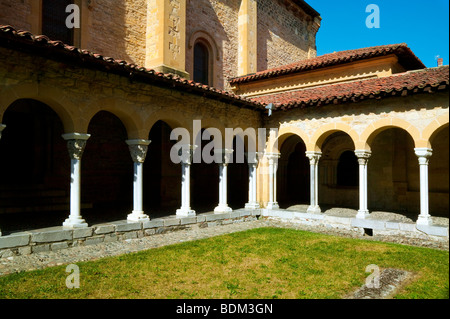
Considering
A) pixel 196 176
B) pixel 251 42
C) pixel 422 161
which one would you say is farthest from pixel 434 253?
pixel 251 42

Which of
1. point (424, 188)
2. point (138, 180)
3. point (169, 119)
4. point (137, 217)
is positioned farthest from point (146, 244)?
point (424, 188)

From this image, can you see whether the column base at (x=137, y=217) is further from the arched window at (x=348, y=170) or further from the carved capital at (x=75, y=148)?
the arched window at (x=348, y=170)

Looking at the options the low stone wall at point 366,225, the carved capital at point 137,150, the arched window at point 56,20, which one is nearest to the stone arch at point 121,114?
the carved capital at point 137,150

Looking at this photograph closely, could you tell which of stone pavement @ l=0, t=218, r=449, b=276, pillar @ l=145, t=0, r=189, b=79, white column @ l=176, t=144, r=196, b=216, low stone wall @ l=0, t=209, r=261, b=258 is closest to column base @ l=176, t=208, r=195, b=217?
white column @ l=176, t=144, r=196, b=216

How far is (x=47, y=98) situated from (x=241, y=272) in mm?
5443

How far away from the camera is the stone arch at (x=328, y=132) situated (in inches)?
414

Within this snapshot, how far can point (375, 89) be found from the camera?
385 inches

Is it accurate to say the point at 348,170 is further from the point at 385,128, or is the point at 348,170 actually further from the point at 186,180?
the point at 186,180

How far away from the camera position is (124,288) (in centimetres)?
509

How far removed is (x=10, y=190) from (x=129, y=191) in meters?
4.37

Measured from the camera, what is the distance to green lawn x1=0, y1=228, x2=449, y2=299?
4910mm

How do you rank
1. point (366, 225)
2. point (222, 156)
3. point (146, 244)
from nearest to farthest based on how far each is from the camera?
A: point (146, 244)
point (366, 225)
point (222, 156)

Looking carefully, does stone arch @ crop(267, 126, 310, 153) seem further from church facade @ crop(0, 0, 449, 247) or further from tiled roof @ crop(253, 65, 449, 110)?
tiled roof @ crop(253, 65, 449, 110)

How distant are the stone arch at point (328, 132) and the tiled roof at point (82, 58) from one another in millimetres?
3392
